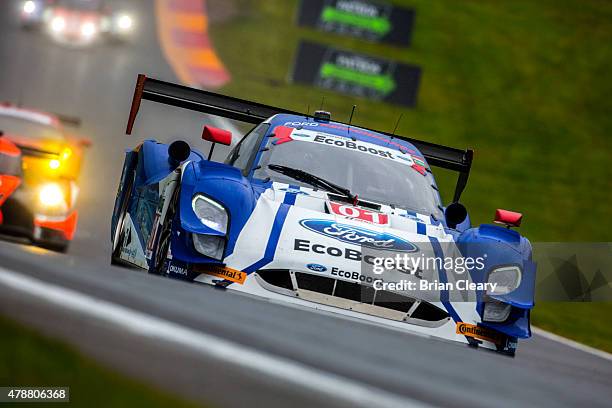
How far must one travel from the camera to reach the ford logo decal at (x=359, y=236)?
5.91 m

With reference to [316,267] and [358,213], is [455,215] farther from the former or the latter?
[316,267]

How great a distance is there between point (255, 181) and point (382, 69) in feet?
48.1

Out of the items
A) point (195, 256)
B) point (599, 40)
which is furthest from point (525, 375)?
point (599, 40)

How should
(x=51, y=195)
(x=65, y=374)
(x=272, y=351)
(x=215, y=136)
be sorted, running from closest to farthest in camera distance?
(x=65, y=374)
(x=272, y=351)
(x=215, y=136)
(x=51, y=195)

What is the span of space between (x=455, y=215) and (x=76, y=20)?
54.5 feet

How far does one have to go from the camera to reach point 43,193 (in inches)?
335

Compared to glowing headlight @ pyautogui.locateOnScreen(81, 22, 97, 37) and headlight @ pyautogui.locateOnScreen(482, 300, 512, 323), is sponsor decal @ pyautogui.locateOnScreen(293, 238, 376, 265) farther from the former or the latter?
glowing headlight @ pyautogui.locateOnScreen(81, 22, 97, 37)

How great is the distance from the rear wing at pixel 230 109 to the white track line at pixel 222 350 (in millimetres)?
5043

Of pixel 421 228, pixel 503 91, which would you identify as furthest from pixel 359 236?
pixel 503 91

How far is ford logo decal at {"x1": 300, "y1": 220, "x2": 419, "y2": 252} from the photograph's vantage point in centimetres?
591

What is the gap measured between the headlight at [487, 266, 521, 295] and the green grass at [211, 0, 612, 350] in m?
9.66

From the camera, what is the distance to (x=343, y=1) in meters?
23.7

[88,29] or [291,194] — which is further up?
[88,29]

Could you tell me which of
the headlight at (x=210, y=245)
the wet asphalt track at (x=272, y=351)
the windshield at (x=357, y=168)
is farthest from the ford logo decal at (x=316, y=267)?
the windshield at (x=357, y=168)
